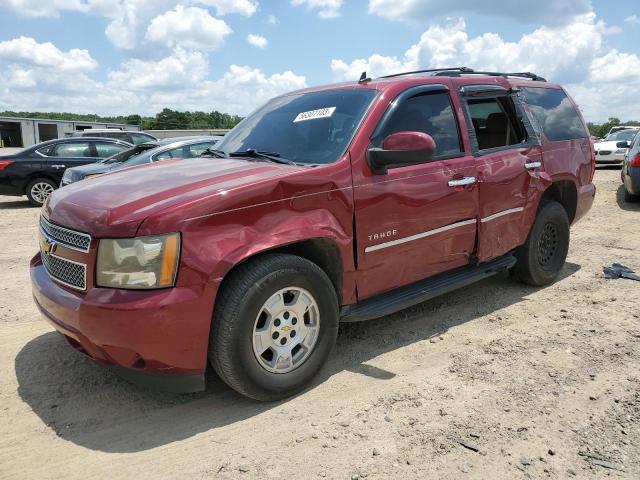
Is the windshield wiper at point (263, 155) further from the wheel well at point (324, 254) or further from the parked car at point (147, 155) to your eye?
the parked car at point (147, 155)

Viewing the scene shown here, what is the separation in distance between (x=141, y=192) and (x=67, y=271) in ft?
2.04

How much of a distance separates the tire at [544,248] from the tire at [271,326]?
2.59 m

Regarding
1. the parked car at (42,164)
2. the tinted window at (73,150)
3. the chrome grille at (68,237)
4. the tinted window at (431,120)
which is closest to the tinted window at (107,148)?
the parked car at (42,164)

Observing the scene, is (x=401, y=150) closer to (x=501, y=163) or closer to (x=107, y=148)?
(x=501, y=163)

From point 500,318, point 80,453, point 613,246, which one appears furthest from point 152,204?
point 613,246

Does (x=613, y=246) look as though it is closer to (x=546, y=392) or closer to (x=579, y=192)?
(x=579, y=192)

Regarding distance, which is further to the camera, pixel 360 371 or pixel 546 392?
pixel 360 371

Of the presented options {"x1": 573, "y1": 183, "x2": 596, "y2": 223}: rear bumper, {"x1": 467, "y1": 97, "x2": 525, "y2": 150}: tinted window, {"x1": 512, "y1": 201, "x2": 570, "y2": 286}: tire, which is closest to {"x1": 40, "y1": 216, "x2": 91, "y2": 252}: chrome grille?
{"x1": 467, "y1": 97, "x2": 525, "y2": 150}: tinted window

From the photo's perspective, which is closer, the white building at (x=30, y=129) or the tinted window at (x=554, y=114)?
the tinted window at (x=554, y=114)

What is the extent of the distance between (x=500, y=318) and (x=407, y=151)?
6.40 ft

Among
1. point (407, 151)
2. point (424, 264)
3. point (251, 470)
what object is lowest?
point (251, 470)

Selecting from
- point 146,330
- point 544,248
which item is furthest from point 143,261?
point 544,248

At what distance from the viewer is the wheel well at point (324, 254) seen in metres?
3.41

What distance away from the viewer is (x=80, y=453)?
9.20ft
